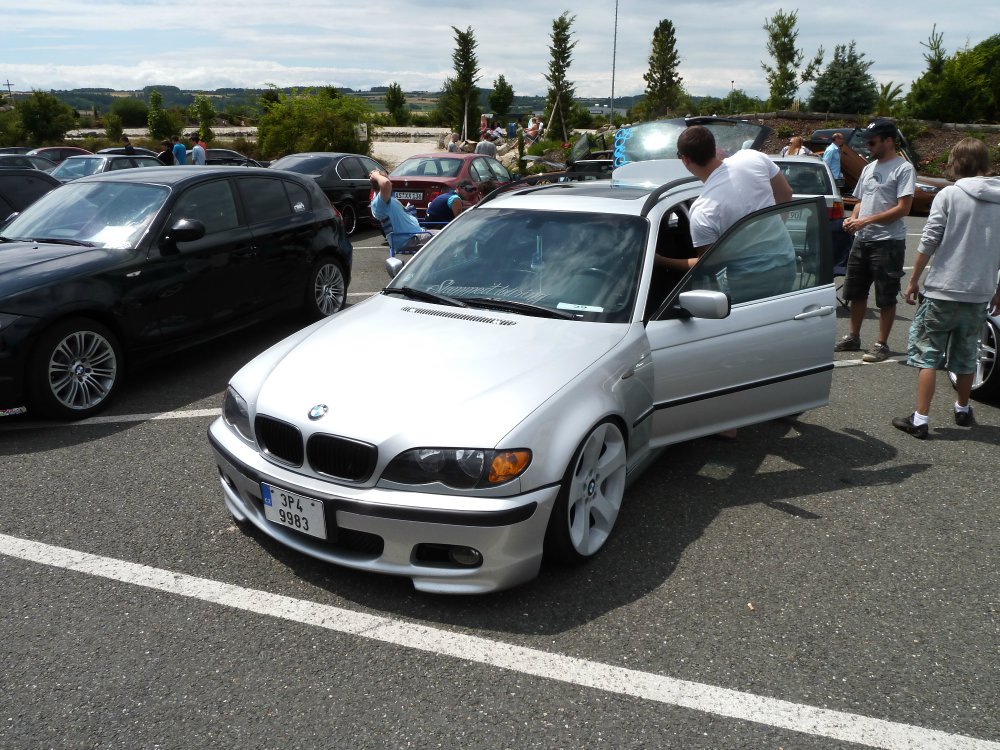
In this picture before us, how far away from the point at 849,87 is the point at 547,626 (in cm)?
3729

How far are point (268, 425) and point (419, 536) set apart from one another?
82 cm

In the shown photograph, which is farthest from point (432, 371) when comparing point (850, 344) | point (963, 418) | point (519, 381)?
point (850, 344)

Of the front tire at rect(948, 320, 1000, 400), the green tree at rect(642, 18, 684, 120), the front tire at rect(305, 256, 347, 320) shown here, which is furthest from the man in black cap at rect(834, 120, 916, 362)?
the green tree at rect(642, 18, 684, 120)

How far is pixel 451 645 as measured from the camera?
294cm

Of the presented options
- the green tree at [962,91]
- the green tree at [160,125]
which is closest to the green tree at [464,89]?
the green tree at [160,125]

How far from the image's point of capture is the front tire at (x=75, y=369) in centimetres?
500

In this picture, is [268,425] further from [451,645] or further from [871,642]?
[871,642]

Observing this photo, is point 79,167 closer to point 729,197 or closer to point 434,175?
point 434,175

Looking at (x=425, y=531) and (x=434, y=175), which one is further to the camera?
(x=434, y=175)

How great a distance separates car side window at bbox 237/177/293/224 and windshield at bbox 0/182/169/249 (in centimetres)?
81

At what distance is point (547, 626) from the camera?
3057mm

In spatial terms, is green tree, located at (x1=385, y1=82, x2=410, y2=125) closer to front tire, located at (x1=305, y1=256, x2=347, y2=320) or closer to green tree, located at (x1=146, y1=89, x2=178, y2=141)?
green tree, located at (x1=146, y1=89, x2=178, y2=141)

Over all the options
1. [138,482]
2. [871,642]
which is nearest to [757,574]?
[871,642]

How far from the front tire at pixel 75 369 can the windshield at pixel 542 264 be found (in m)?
2.28
